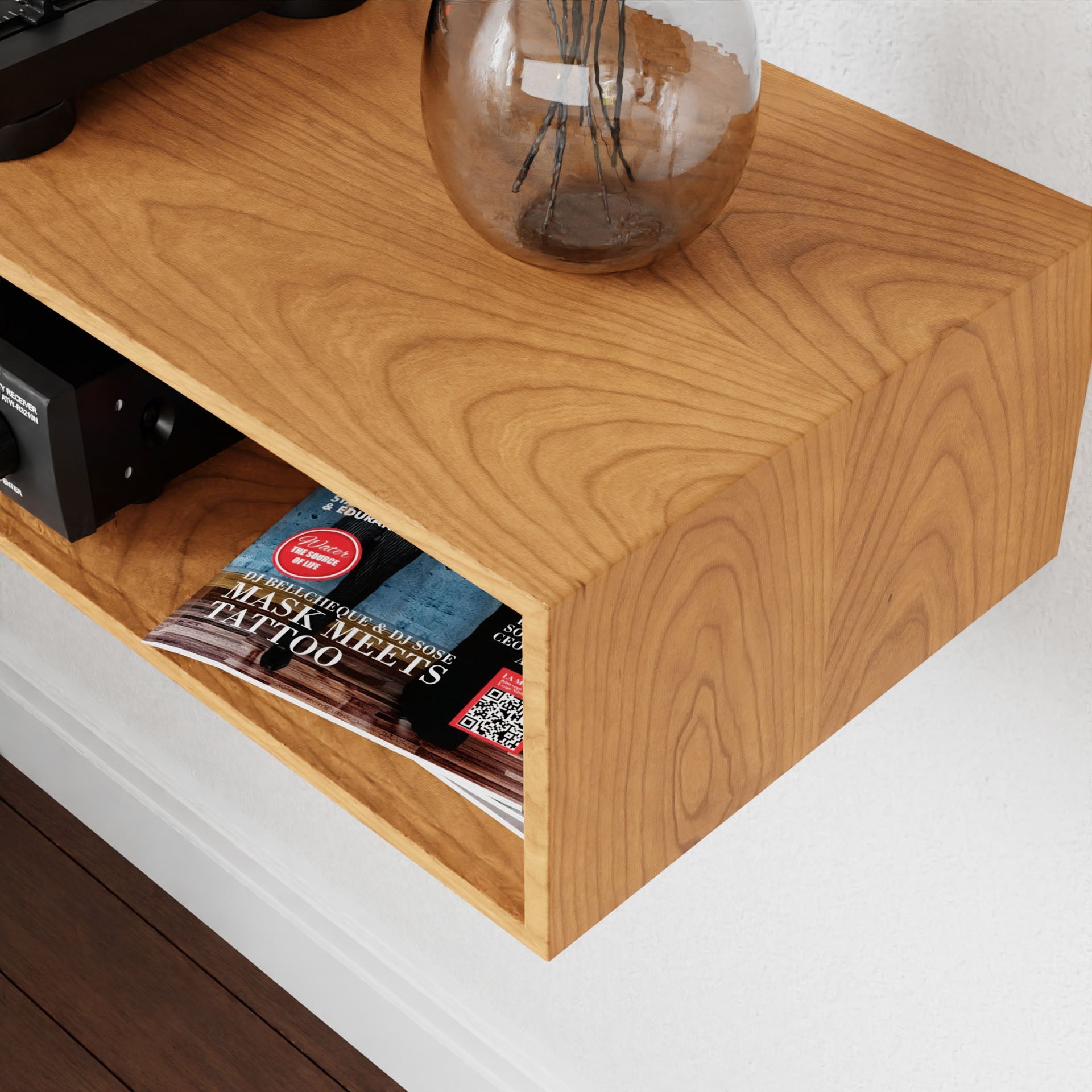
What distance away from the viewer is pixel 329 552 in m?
0.85

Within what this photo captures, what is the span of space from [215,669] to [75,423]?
161mm

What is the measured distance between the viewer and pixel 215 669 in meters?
0.79

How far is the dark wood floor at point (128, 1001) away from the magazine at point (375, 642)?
1.00 metres

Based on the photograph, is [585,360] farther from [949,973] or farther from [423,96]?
[949,973]

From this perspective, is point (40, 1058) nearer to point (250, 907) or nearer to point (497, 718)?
point (250, 907)

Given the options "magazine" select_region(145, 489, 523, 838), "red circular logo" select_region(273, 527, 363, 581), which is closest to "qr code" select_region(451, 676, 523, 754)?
"magazine" select_region(145, 489, 523, 838)

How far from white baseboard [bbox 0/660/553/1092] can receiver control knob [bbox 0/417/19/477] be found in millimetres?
920

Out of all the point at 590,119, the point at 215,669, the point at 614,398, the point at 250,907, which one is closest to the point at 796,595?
the point at 614,398

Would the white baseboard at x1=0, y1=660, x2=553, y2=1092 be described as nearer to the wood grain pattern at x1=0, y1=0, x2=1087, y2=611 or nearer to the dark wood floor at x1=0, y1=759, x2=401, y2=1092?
the dark wood floor at x1=0, y1=759, x2=401, y2=1092

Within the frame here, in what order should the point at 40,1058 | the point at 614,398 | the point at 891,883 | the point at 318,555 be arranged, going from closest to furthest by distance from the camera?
the point at 614,398
the point at 318,555
the point at 891,883
the point at 40,1058

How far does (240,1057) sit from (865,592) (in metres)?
1.22

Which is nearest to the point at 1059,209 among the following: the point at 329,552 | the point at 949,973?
the point at 329,552

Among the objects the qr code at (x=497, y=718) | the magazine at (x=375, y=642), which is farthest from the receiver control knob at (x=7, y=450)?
the qr code at (x=497, y=718)

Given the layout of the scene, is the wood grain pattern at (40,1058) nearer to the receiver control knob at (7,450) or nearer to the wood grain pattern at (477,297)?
the receiver control knob at (7,450)
